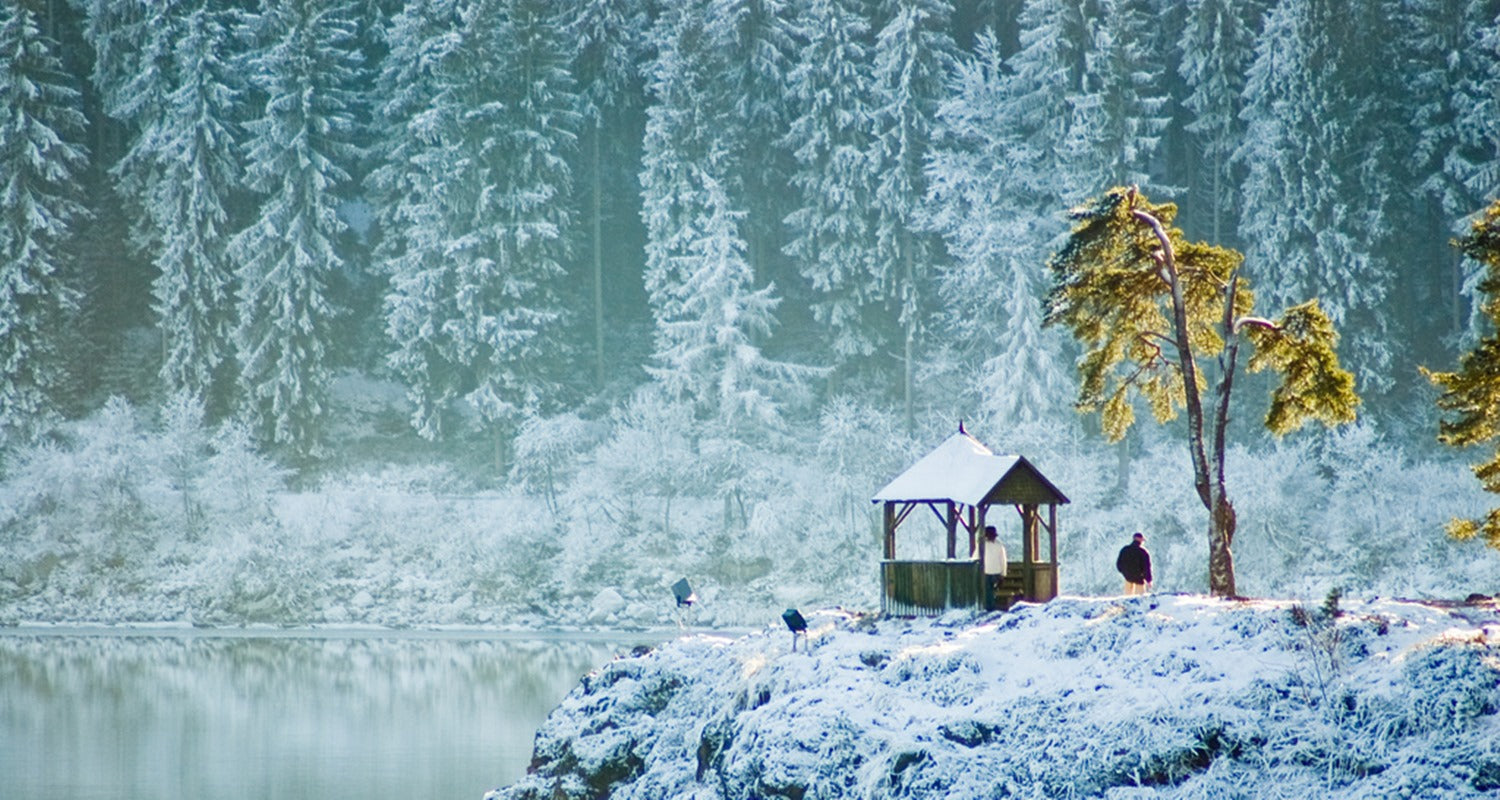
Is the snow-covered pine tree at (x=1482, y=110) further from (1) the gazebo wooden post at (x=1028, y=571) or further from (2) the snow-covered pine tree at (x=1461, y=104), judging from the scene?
(1) the gazebo wooden post at (x=1028, y=571)

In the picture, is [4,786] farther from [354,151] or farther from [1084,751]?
[354,151]

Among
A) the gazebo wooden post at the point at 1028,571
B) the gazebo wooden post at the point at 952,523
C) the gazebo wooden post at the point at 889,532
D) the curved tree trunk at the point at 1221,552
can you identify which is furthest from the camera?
the gazebo wooden post at the point at 889,532

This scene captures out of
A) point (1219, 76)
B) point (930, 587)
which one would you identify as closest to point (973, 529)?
point (930, 587)

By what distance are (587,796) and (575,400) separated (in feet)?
127

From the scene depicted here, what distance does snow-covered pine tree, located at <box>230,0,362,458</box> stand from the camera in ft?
183

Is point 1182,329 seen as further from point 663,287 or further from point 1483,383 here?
point 663,287

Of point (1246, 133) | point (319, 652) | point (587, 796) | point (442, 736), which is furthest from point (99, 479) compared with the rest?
point (1246, 133)

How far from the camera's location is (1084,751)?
55.0 ft

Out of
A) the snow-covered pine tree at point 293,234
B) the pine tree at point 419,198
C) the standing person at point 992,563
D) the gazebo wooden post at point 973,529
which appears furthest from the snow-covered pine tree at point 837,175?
the standing person at point 992,563

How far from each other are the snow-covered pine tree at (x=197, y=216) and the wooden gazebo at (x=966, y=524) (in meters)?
38.3

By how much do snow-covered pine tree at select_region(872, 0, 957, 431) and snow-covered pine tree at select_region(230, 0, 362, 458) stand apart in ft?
69.0

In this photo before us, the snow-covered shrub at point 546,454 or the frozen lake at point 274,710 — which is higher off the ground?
the snow-covered shrub at point 546,454

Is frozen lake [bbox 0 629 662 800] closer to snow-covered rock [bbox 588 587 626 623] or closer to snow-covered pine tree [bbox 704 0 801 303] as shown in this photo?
snow-covered rock [bbox 588 587 626 623]

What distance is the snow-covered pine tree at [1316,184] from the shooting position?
49.6m
